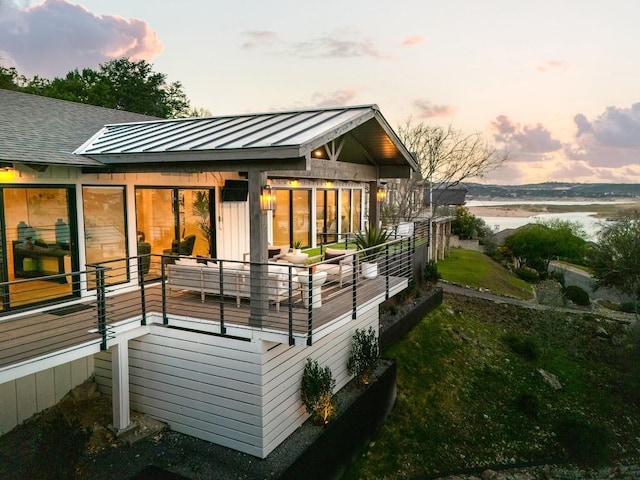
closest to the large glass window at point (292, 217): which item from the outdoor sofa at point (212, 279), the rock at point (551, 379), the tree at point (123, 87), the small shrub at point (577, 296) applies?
the outdoor sofa at point (212, 279)

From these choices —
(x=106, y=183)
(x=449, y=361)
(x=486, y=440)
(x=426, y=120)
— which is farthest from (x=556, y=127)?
(x=106, y=183)

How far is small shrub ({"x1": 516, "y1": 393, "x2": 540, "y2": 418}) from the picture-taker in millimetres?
12734

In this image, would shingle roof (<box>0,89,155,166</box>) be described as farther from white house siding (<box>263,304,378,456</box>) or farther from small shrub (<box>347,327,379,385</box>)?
small shrub (<box>347,327,379,385</box>)

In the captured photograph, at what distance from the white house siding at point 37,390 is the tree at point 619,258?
27025 mm

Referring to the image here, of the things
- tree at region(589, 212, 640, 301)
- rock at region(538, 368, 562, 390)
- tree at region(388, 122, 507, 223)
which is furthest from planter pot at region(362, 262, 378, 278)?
tree at region(589, 212, 640, 301)

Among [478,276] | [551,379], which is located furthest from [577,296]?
[551,379]

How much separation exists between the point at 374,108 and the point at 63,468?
7990mm

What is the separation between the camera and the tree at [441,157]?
2773 centimetres

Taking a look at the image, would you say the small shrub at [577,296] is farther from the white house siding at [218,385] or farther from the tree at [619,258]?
the white house siding at [218,385]

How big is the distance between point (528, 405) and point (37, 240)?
1318 centimetres

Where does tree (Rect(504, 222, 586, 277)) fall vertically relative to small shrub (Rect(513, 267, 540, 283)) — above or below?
above

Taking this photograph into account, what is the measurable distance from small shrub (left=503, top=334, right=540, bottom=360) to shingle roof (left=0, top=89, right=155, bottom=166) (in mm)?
15155

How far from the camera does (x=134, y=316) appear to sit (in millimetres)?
7754

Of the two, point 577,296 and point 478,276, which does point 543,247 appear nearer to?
point 577,296
